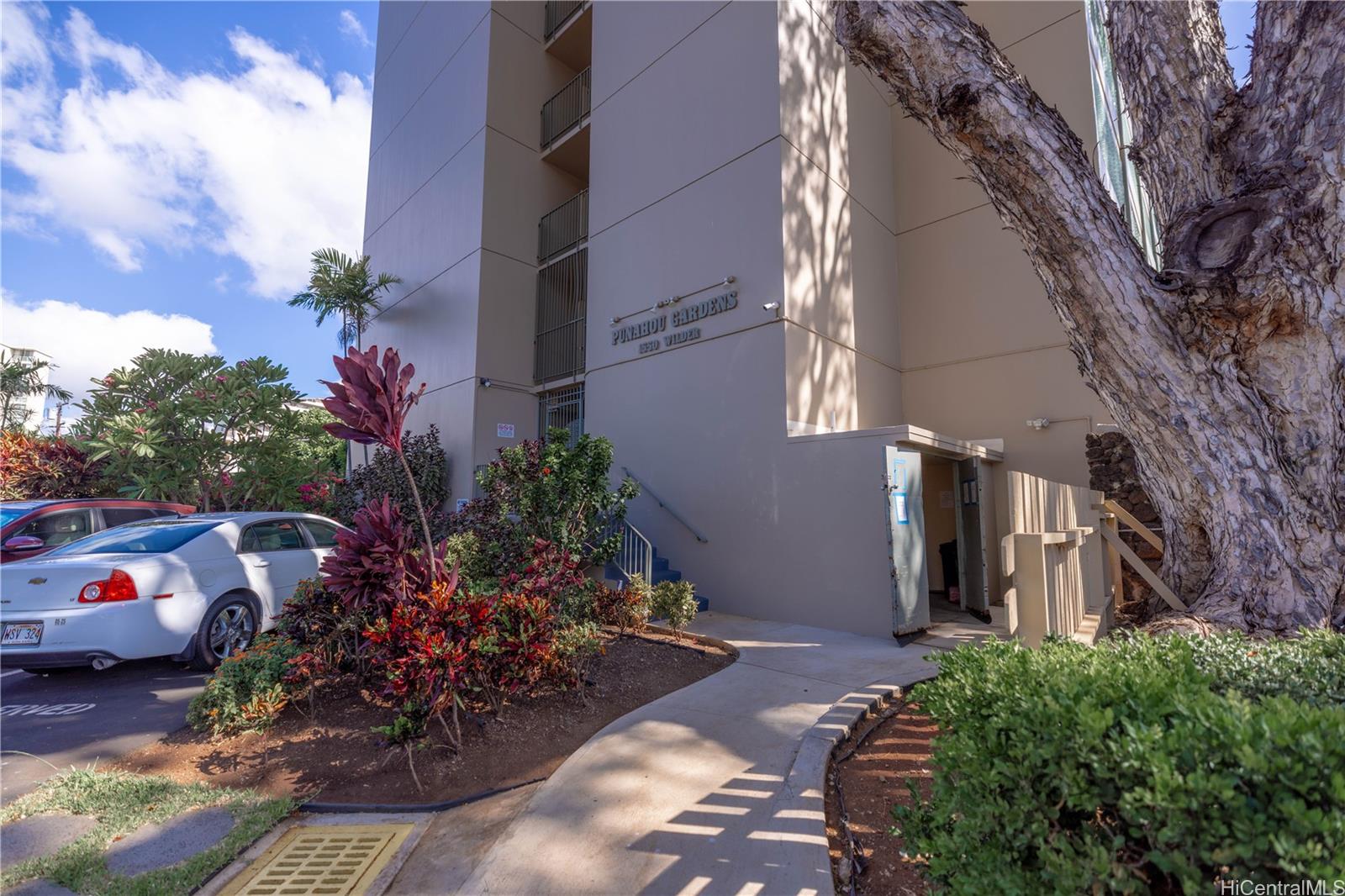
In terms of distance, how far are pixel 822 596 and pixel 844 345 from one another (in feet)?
13.3

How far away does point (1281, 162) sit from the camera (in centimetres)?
351

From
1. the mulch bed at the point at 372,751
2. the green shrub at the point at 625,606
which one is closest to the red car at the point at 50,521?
the mulch bed at the point at 372,751

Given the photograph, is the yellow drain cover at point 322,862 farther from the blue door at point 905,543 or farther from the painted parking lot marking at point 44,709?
the blue door at point 905,543

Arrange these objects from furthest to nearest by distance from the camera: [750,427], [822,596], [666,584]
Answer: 1. [750,427]
2. [822,596]
3. [666,584]

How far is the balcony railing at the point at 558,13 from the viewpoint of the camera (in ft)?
43.9

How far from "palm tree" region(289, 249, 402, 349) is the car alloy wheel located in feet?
30.9

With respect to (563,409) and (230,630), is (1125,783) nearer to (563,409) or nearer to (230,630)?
(230,630)

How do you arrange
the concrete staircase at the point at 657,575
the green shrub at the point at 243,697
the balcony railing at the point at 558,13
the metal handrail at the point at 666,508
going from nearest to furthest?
the green shrub at the point at 243,697
the concrete staircase at the point at 657,575
the metal handrail at the point at 666,508
the balcony railing at the point at 558,13

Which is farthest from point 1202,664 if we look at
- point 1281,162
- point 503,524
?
point 503,524

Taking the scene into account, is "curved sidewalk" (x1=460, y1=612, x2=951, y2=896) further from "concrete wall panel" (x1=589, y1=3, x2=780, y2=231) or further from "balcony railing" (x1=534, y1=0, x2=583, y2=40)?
"balcony railing" (x1=534, y1=0, x2=583, y2=40)

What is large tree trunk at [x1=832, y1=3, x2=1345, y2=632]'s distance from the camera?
136 inches

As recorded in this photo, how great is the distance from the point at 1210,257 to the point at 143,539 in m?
8.57

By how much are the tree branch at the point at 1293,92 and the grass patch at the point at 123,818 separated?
6.40 m

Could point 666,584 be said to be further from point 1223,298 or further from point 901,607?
point 1223,298
